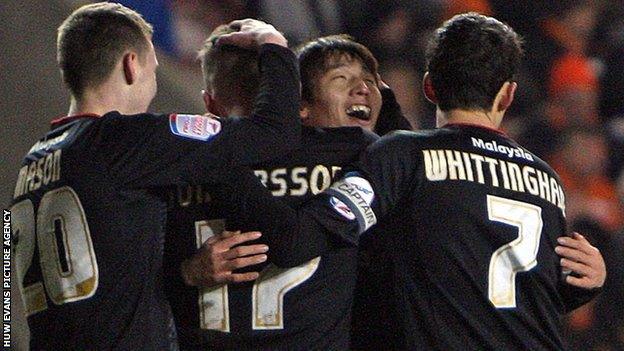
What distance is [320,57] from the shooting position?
279cm

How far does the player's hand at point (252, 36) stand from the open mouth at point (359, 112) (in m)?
0.23

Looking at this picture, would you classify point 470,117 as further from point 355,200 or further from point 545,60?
point 545,60

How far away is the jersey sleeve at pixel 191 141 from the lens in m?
2.49

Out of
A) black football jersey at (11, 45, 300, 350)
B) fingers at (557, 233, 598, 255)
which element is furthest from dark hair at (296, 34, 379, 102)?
fingers at (557, 233, 598, 255)

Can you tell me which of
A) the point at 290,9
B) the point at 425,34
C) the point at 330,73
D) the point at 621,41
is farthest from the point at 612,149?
the point at 330,73

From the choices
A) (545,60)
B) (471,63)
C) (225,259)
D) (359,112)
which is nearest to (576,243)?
(471,63)

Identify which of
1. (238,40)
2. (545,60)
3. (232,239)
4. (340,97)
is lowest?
(232,239)

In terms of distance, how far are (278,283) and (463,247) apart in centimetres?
41

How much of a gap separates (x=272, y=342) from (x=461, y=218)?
0.49 meters

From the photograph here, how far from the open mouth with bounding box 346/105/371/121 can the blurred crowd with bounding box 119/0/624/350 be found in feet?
8.74

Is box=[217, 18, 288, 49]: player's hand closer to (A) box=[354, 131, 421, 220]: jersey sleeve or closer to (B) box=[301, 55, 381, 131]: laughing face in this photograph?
(B) box=[301, 55, 381, 131]: laughing face

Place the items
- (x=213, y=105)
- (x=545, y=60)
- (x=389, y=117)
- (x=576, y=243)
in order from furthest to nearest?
(x=545, y=60)
(x=389, y=117)
(x=213, y=105)
(x=576, y=243)

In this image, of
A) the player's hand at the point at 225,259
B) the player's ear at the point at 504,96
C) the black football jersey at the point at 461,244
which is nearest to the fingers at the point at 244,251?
the player's hand at the point at 225,259

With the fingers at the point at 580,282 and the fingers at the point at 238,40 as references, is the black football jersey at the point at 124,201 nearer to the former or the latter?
the fingers at the point at 238,40
